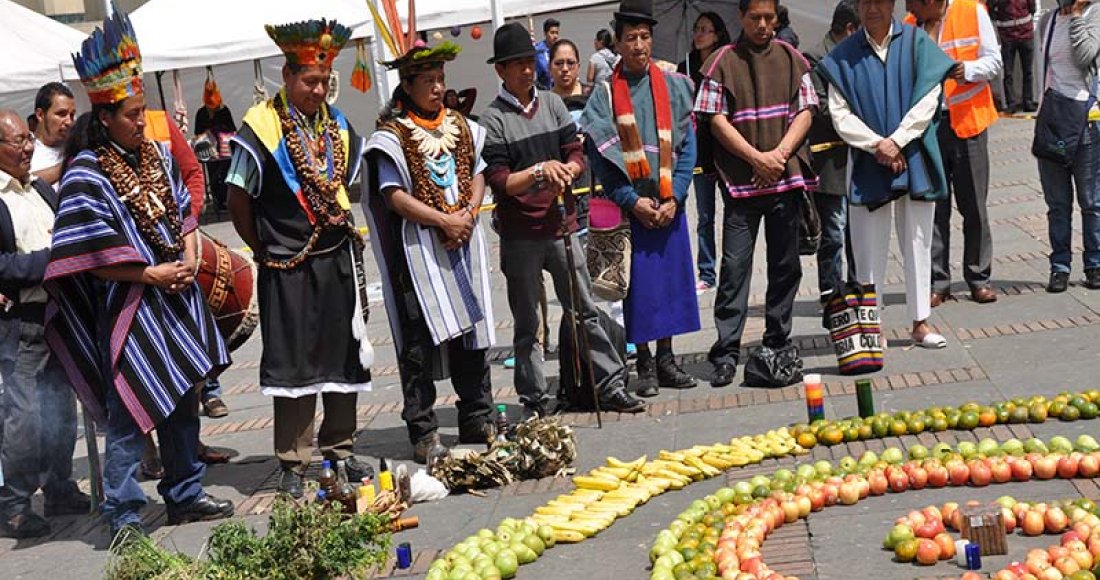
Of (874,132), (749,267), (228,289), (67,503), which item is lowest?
(67,503)

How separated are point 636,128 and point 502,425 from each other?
1994 mm

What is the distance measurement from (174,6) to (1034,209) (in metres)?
11.2

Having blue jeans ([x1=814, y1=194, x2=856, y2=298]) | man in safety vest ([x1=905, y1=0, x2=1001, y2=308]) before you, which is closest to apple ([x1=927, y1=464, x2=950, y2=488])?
blue jeans ([x1=814, y1=194, x2=856, y2=298])

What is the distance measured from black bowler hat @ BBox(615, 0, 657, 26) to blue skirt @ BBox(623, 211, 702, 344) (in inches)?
47.0

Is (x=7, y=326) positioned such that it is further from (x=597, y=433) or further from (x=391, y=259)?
(x=597, y=433)

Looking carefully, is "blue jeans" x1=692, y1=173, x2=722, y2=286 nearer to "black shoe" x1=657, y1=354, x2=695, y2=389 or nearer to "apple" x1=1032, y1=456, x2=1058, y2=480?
"black shoe" x1=657, y1=354, x2=695, y2=389

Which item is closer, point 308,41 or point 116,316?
point 116,316

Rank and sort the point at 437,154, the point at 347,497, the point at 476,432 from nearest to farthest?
the point at 347,497
the point at 437,154
the point at 476,432

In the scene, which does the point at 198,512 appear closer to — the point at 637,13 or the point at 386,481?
the point at 386,481

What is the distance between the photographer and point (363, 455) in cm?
877

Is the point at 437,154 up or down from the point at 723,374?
up

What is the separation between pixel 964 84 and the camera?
414 inches

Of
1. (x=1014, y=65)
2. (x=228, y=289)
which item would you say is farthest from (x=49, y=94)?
(x=1014, y=65)

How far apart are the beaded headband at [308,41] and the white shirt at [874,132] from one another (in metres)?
3.39
